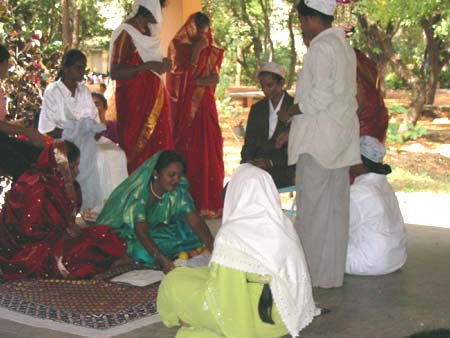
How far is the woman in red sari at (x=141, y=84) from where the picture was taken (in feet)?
21.8

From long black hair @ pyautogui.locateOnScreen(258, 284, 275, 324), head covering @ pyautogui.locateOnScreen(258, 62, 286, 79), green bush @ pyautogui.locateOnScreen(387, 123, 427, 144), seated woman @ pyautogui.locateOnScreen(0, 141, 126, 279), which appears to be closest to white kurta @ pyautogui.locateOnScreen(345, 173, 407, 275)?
head covering @ pyautogui.locateOnScreen(258, 62, 286, 79)

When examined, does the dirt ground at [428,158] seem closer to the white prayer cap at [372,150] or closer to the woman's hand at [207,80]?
the woman's hand at [207,80]

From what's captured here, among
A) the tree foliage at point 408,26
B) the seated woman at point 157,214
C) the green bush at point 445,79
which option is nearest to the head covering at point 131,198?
the seated woman at point 157,214

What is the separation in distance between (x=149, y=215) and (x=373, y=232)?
1501mm

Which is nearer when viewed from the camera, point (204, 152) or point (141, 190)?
point (141, 190)

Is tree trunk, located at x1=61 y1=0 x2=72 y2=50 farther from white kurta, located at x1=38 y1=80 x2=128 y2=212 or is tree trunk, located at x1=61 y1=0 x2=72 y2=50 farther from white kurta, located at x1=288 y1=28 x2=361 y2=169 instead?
white kurta, located at x1=288 y1=28 x2=361 y2=169

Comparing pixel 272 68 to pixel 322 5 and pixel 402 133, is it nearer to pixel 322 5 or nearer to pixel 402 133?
pixel 322 5

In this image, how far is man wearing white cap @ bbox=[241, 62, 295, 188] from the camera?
602 centimetres

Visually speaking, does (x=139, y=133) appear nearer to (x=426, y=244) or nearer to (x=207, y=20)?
(x=207, y=20)

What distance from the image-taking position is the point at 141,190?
521 centimetres

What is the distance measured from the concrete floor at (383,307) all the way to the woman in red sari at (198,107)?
6.68ft

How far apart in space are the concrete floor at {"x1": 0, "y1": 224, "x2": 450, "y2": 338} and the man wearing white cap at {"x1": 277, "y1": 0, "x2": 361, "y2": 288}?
25cm

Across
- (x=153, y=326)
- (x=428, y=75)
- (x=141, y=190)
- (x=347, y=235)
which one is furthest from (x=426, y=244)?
(x=428, y=75)

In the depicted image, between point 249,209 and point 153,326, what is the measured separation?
3.25 ft
